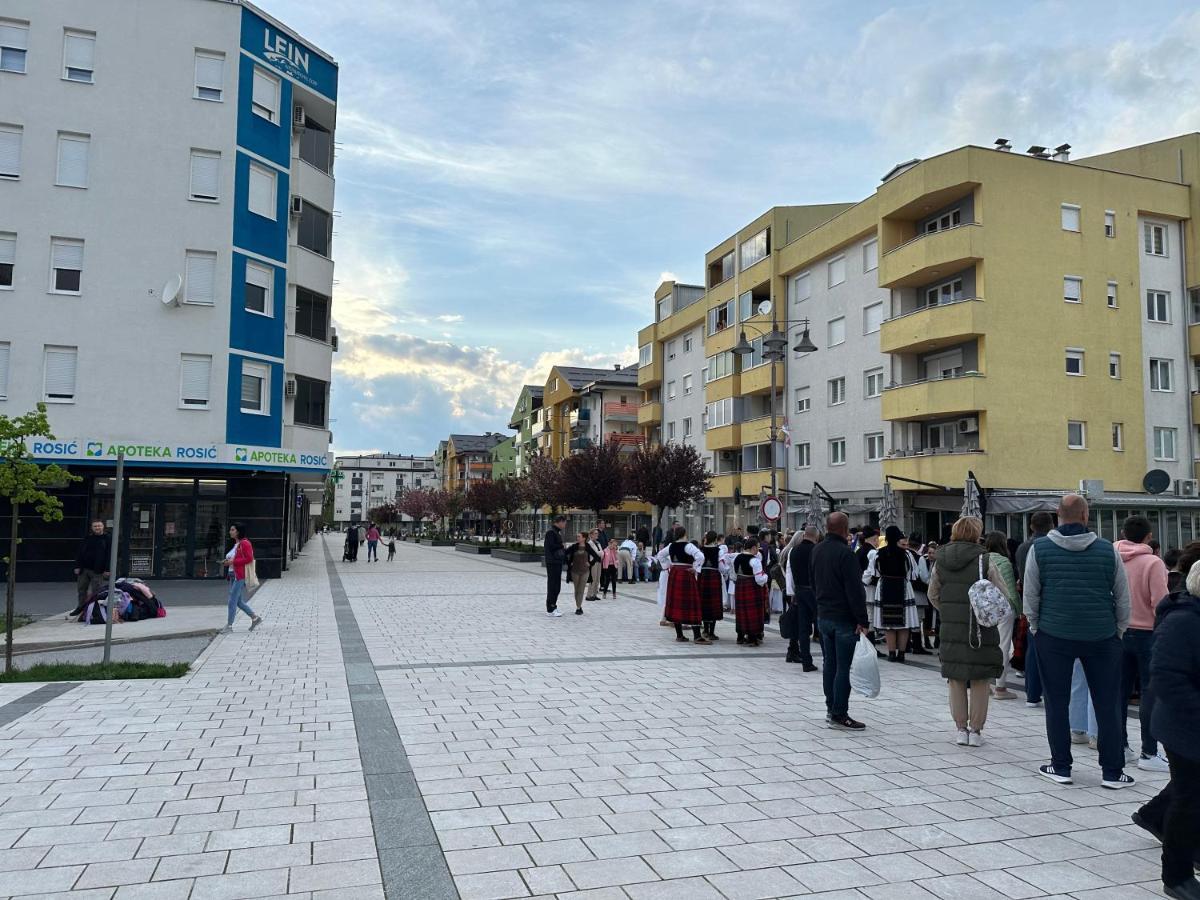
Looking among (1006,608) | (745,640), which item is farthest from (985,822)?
(745,640)

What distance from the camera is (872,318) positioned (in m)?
36.4

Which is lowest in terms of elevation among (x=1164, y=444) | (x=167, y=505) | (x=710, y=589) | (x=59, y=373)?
(x=710, y=589)

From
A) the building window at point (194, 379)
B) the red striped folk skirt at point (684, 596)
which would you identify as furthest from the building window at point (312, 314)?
the red striped folk skirt at point (684, 596)

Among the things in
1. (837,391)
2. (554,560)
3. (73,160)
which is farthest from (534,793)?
(837,391)

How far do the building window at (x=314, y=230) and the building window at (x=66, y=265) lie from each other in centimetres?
694

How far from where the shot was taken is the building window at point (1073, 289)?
107 feet

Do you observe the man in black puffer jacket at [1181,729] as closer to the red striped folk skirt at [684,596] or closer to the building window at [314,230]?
the red striped folk skirt at [684,596]

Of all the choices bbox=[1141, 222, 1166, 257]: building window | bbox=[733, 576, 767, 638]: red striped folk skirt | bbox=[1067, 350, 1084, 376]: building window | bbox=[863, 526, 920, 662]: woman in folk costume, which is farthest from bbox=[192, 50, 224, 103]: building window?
bbox=[1141, 222, 1166, 257]: building window

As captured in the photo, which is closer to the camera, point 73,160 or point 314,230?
point 73,160

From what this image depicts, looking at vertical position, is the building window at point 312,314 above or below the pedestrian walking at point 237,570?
above

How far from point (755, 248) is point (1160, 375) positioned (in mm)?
19041

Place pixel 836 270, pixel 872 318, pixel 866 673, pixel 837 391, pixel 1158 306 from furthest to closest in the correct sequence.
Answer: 1. pixel 836 270
2. pixel 837 391
3. pixel 872 318
4. pixel 1158 306
5. pixel 866 673

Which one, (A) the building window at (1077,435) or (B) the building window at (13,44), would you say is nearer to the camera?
(B) the building window at (13,44)

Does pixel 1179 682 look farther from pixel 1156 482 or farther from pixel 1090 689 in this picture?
pixel 1156 482
